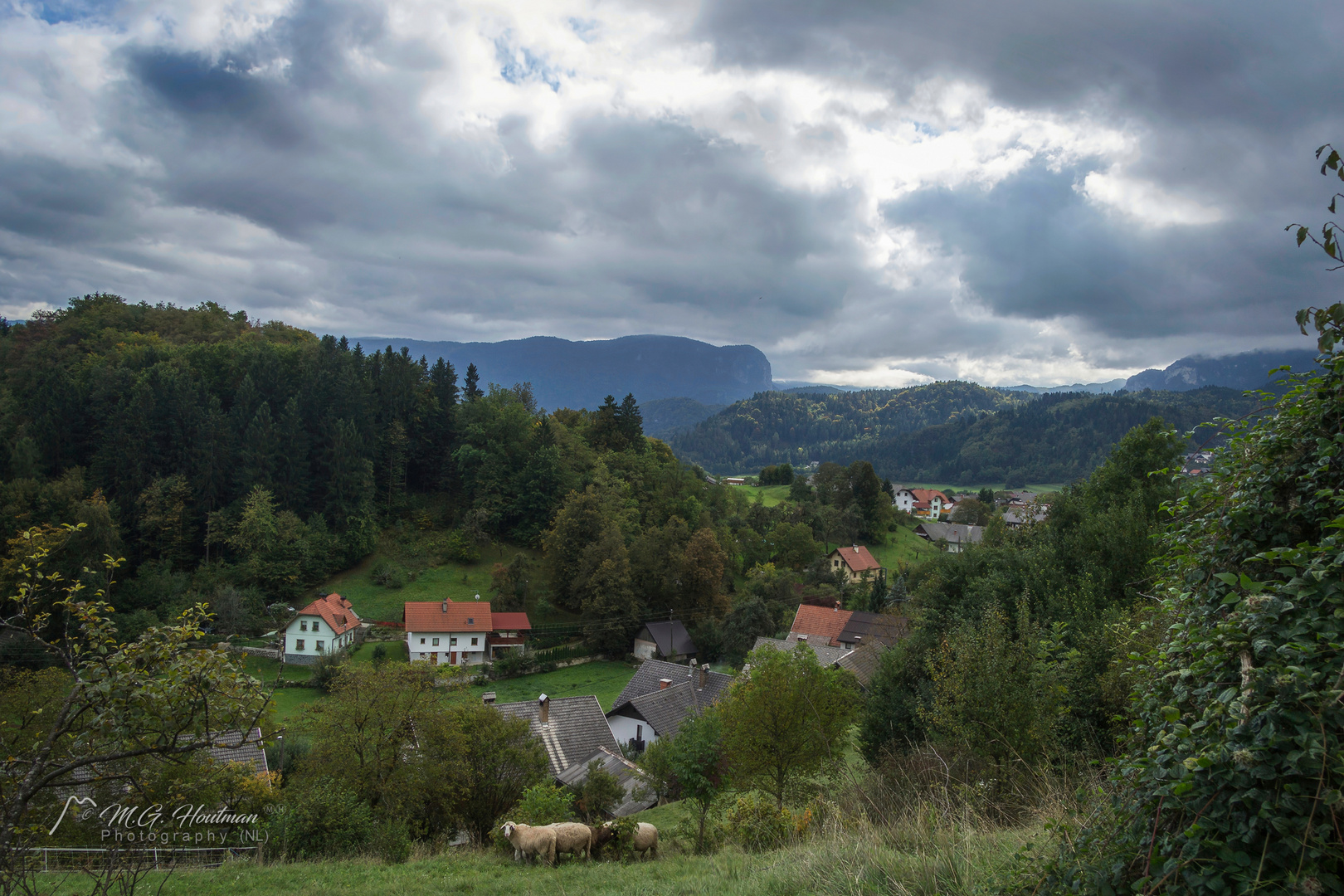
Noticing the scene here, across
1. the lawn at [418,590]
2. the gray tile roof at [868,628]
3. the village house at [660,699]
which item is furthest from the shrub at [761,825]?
the lawn at [418,590]

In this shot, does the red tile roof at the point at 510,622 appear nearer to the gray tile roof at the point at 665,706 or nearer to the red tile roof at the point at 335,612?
the red tile roof at the point at 335,612

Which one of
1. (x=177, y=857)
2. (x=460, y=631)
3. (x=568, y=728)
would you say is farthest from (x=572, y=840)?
(x=460, y=631)

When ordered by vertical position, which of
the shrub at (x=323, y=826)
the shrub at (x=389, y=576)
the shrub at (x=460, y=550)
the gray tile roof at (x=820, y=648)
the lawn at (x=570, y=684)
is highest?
the shrub at (x=323, y=826)

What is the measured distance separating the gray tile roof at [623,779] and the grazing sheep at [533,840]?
790 cm

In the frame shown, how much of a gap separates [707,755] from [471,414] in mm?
52274

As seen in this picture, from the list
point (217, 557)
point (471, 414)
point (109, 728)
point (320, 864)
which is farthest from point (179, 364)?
point (109, 728)

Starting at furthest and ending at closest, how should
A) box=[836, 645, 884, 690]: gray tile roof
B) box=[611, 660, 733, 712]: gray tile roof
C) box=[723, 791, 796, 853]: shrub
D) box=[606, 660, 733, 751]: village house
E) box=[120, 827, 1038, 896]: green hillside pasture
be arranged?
box=[836, 645, 884, 690]: gray tile roof < box=[611, 660, 733, 712]: gray tile roof < box=[606, 660, 733, 751]: village house < box=[723, 791, 796, 853]: shrub < box=[120, 827, 1038, 896]: green hillside pasture

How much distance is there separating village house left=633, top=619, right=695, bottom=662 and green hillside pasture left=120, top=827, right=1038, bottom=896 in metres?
31.4

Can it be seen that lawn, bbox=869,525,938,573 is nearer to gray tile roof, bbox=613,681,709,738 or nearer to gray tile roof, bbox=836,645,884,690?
gray tile roof, bbox=836,645,884,690

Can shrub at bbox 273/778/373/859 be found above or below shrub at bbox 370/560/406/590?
above

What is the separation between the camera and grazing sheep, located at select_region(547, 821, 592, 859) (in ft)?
42.0

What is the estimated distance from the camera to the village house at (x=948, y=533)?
87.6 meters

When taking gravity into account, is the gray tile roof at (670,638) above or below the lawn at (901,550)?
below

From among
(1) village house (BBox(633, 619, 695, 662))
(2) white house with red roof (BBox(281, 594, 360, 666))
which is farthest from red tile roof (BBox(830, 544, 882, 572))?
(2) white house with red roof (BBox(281, 594, 360, 666))
